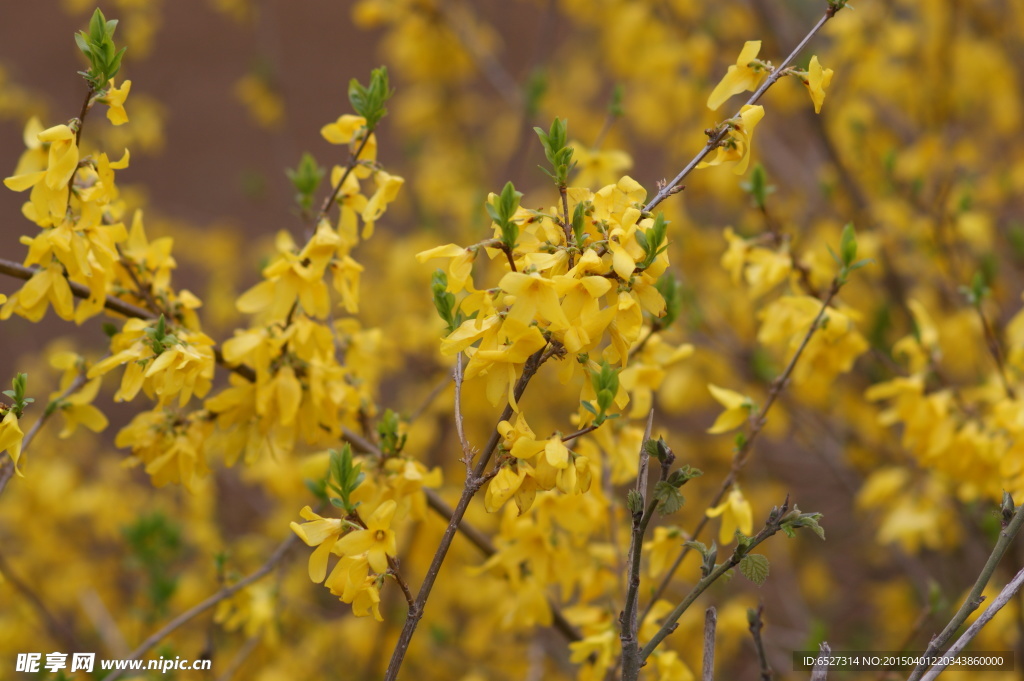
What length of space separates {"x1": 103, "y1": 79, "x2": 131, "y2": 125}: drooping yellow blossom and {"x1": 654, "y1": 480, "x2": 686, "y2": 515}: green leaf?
0.94 meters

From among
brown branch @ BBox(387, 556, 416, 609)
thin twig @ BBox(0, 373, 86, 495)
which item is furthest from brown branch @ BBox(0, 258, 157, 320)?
brown branch @ BBox(387, 556, 416, 609)

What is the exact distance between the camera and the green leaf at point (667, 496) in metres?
1.04

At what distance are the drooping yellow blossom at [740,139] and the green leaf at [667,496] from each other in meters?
0.46

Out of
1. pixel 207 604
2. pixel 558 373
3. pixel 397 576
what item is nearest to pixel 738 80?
pixel 558 373

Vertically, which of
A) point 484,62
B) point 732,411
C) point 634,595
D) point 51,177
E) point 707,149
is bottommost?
point 634,595

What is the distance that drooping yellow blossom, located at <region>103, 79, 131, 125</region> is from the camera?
117 centimetres

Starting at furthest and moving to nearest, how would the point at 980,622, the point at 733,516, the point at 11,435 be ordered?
1. the point at 733,516
2. the point at 11,435
3. the point at 980,622

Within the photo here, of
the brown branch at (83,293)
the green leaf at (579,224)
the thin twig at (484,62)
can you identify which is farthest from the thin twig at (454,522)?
the thin twig at (484,62)

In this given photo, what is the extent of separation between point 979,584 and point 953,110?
A: 10.0 feet

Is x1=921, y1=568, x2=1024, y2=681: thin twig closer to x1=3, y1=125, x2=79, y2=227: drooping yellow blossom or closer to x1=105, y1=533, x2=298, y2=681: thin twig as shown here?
x1=105, y1=533, x2=298, y2=681: thin twig

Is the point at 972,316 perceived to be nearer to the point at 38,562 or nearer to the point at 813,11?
the point at 813,11

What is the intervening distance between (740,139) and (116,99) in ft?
3.04

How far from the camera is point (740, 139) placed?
1.16 m

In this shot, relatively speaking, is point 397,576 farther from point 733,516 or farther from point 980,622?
point 980,622
